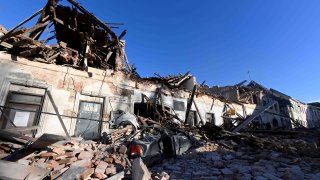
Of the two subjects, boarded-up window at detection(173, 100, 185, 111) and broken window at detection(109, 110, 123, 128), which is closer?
broken window at detection(109, 110, 123, 128)

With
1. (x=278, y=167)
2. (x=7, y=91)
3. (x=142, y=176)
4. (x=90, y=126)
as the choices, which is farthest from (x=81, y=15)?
(x=278, y=167)

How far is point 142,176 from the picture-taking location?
409cm

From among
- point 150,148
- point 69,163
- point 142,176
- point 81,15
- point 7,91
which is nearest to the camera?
point 142,176

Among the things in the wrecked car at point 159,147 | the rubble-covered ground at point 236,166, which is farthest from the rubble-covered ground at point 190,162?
the wrecked car at point 159,147

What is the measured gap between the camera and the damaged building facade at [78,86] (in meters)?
9.53

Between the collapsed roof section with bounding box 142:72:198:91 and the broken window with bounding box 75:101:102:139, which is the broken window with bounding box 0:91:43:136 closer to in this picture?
the broken window with bounding box 75:101:102:139

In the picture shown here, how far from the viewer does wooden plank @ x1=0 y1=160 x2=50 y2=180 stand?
13.2 ft

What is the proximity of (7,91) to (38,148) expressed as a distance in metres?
5.32

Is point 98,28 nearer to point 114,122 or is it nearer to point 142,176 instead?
point 114,122

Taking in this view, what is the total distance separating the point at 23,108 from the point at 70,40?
22.0ft

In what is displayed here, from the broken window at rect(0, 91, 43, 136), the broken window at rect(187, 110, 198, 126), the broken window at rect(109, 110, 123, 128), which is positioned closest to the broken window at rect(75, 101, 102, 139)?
the broken window at rect(109, 110, 123, 128)

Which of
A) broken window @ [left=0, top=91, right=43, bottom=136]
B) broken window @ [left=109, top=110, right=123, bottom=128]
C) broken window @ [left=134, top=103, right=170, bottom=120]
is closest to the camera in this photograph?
broken window @ [left=0, top=91, right=43, bottom=136]

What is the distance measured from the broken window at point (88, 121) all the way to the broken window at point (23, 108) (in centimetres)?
201

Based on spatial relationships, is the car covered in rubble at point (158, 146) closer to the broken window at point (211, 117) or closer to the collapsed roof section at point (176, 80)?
the collapsed roof section at point (176, 80)
